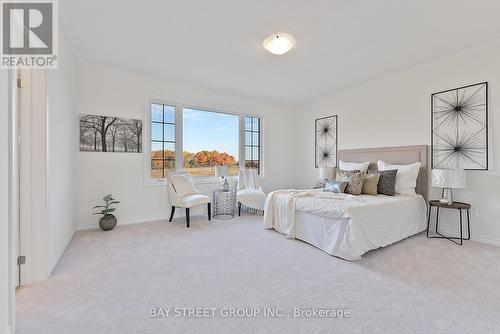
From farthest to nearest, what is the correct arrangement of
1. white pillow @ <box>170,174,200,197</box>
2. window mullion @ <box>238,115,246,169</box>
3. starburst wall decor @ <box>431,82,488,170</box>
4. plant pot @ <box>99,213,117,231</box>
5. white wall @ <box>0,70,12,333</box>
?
window mullion @ <box>238,115,246,169</box> < white pillow @ <box>170,174,200,197</box> < plant pot @ <box>99,213,117,231</box> < starburst wall decor @ <box>431,82,488,170</box> < white wall @ <box>0,70,12,333</box>

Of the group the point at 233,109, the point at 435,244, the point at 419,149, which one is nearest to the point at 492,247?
the point at 435,244

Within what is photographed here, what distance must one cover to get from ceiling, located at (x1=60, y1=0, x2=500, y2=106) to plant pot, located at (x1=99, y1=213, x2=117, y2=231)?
2346 mm

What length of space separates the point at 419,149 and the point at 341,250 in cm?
227

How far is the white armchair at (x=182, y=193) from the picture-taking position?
381 centimetres

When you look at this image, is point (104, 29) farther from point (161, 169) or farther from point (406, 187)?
point (406, 187)

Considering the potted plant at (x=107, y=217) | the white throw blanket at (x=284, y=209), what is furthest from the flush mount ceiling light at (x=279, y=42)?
the potted plant at (x=107, y=217)

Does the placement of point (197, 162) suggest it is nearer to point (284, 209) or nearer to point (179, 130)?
point (179, 130)

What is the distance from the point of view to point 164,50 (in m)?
3.15

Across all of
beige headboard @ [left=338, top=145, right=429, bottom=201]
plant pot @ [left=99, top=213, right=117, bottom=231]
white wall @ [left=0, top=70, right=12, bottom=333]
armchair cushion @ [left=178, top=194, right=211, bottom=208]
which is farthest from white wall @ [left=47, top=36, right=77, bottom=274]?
beige headboard @ [left=338, top=145, right=429, bottom=201]

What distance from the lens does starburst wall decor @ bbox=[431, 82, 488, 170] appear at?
9.87 feet

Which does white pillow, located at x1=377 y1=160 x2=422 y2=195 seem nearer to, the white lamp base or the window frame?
the white lamp base

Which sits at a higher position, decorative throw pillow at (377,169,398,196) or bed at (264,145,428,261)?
decorative throw pillow at (377,169,398,196)

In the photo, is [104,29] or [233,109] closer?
[104,29]

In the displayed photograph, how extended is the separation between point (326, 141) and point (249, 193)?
2.11 metres
